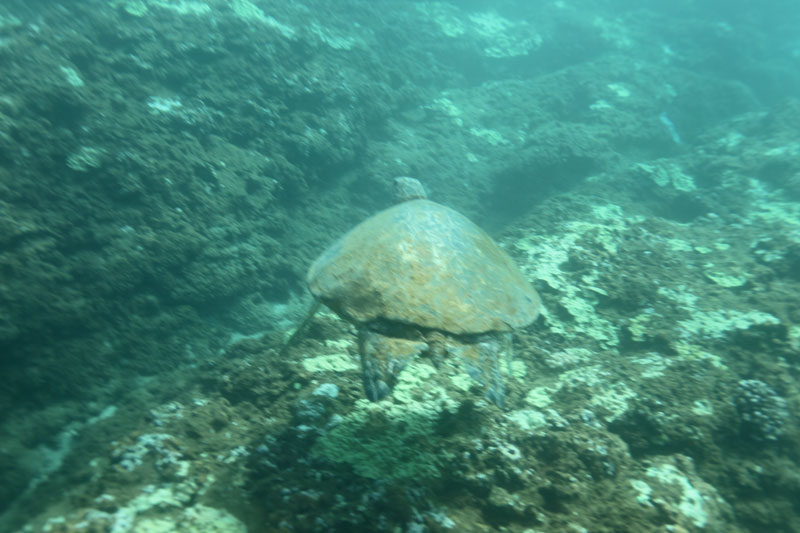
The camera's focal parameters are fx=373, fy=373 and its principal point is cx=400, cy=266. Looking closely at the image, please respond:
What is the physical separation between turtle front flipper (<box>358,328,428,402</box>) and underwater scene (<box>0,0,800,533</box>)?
1cm

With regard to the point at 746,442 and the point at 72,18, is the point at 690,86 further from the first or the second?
the point at 72,18

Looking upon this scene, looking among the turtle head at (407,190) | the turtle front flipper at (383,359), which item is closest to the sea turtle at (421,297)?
the turtle front flipper at (383,359)

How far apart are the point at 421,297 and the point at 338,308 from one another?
0.57 m

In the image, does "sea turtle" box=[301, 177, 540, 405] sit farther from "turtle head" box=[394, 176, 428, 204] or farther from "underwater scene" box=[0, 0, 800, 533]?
"turtle head" box=[394, 176, 428, 204]

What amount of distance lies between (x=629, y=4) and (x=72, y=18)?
28130 mm

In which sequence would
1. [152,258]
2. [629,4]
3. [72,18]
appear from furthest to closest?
[629,4]
[72,18]
[152,258]

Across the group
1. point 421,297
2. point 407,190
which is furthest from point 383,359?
point 407,190

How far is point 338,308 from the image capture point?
2414mm

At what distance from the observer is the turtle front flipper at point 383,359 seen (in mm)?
2035

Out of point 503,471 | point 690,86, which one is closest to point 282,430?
point 503,471

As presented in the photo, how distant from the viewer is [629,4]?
74.2ft

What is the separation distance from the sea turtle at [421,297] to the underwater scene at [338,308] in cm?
2

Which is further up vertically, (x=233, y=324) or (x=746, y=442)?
(x=746, y=442)

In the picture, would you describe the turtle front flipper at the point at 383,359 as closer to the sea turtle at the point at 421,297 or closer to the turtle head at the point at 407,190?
the sea turtle at the point at 421,297
